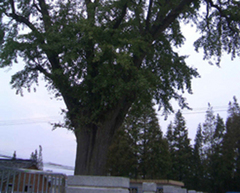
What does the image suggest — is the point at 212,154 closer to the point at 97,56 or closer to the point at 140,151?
the point at 140,151

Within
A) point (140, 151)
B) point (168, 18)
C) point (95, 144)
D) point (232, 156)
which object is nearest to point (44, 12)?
point (168, 18)

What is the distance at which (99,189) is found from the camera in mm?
7746

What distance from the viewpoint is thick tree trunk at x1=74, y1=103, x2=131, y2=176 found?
34.6 ft

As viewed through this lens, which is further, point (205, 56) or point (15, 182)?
point (205, 56)

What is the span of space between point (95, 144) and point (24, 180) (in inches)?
173

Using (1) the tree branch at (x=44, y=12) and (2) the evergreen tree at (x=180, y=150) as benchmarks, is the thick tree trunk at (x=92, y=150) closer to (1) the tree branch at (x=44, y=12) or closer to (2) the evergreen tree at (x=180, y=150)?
(1) the tree branch at (x=44, y=12)

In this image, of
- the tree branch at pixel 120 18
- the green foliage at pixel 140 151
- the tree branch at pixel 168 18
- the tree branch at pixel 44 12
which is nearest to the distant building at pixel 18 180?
the tree branch at pixel 120 18

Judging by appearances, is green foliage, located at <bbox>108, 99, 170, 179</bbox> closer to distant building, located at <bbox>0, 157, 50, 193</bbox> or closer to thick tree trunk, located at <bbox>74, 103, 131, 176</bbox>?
thick tree trunk, located at <bbox>74, 103, 131, 176</bbox>

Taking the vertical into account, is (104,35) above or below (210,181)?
above

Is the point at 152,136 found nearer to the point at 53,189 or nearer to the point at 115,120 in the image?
the point at 115,120

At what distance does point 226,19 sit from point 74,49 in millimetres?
7837

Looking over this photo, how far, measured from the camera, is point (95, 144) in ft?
35.5

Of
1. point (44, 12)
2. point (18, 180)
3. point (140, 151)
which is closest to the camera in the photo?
point (18, 180)

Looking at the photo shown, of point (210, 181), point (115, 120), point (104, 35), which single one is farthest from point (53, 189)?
point (210, 181)
